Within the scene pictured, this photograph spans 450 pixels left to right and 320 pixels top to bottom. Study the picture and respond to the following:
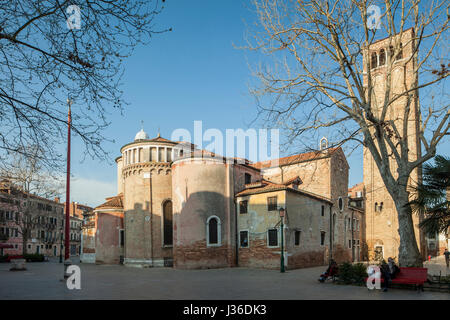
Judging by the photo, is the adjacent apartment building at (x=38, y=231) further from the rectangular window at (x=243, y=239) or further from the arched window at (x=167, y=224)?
the rectangular window at (x=243, y=239)

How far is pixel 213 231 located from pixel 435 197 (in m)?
18.0

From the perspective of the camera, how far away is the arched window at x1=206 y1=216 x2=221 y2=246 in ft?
88.0

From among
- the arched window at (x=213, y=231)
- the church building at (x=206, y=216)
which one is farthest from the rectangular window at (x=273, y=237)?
the arched window at (x=213, y=231)

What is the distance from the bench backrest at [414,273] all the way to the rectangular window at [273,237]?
12.5 metres

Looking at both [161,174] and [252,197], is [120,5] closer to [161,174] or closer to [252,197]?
[252,197]

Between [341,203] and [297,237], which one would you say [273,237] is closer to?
[297,237]

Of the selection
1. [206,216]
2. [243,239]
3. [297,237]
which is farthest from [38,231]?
[297,237]

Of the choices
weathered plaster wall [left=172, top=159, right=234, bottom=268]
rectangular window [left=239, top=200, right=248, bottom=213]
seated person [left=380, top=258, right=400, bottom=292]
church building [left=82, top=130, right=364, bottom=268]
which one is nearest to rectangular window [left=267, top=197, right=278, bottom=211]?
church building [left=82, top=130, right=364, bottom=268]

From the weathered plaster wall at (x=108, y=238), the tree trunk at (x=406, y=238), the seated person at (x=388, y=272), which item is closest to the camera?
the seated person at (x=388, y=272)

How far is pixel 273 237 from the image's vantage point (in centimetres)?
2572

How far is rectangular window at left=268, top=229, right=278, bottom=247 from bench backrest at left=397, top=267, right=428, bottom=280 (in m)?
12.5

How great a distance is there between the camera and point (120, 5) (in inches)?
305

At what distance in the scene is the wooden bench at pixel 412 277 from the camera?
12.7 metres
